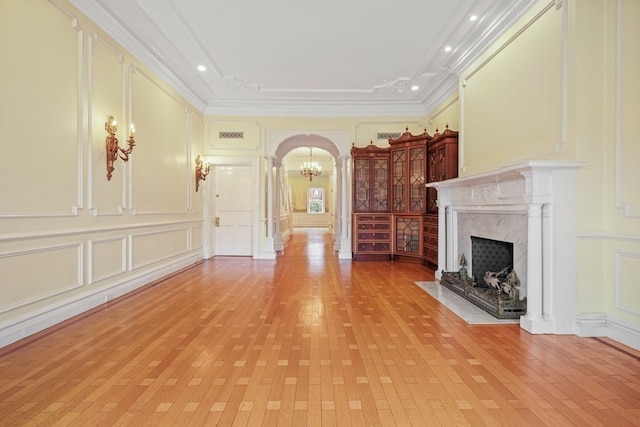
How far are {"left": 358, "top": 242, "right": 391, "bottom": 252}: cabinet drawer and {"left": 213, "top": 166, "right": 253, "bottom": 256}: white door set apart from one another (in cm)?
266

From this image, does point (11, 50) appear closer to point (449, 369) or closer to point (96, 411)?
point (96, 411)

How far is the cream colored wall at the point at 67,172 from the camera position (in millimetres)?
3027

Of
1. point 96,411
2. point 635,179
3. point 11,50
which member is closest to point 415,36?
point 635,179

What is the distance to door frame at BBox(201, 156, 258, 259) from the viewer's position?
813 centimetres

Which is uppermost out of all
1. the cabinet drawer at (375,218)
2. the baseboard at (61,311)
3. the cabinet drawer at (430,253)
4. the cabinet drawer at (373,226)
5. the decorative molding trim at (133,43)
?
the decorative molding trim at (133,43)

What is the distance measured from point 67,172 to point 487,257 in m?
5.21

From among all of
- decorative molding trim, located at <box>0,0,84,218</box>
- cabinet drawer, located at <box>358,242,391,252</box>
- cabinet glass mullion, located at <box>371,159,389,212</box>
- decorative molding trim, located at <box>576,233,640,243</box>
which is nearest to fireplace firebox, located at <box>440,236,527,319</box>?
decorative molding trim, located at <box>576,233,640,243</box>

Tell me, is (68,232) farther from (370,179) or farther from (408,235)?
(408,235)

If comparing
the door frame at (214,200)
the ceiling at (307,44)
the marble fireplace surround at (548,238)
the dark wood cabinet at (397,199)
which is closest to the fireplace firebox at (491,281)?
the marble fireplace surround at (548,238)

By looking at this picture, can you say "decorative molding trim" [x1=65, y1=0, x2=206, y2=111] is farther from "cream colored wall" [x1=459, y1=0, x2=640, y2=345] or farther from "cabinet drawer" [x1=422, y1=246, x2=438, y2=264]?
"cabinet drawer" [x1=422, y1=246, x2=438, y2=264]

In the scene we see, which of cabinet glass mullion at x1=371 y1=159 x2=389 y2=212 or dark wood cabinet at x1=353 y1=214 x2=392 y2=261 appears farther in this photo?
cabinet glass mullion at x1=371 y1=159 x2=389 y2=212

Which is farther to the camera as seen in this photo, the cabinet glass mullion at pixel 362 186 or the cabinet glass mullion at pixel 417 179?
the cabinet glass mullion at pixel 362 186

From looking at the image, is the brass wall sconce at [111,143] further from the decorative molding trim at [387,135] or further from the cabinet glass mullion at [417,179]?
the decorative molding trim at [387,135]

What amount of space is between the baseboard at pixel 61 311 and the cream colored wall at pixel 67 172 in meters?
0.01
